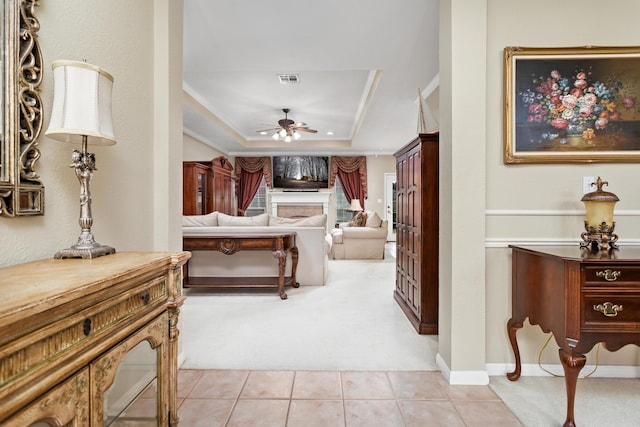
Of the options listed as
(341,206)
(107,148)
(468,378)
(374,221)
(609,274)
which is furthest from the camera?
(341,206)

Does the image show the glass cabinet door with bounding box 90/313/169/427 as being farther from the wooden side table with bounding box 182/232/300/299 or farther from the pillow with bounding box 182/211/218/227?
the pillow with bounding box 182/211/218/227

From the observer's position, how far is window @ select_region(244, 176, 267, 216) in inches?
371

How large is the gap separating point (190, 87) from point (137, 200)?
11.2 ft

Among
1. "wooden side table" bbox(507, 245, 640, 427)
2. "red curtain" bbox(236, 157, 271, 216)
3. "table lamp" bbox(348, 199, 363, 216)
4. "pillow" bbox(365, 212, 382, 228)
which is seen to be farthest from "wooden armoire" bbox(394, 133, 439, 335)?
"red curtain" bbox(236, 157, 271, 216)

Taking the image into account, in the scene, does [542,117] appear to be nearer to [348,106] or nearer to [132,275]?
[132,275]

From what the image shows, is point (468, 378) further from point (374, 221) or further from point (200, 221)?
point (374, 221)

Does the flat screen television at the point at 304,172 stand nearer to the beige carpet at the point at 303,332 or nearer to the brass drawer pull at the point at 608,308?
the beige carpet at the point at 303,332

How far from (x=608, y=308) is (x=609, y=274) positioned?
153 millimetres

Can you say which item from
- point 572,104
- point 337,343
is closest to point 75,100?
point 337,343

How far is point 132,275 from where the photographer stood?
0.92 metres

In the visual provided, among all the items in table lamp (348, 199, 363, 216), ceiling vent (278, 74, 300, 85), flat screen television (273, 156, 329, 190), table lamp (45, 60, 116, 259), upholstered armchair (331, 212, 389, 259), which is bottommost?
upholstered armchair (331, 212, 389, 259)

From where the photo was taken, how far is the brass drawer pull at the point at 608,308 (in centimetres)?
141

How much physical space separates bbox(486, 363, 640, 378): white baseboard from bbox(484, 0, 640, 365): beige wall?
0.03 meters

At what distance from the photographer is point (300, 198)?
30.1 feet
